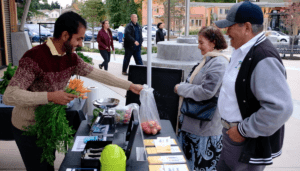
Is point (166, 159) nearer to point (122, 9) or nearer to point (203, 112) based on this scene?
point (203, 112)

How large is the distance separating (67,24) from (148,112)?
101cm

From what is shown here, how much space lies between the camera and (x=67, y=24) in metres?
2.12

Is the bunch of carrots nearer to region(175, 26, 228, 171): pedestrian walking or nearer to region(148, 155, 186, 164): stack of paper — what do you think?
region(148, 155, 186, 164): stack of paper

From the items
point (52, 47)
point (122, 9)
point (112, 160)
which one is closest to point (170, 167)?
point (112, 160)

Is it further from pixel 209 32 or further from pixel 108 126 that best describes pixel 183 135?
pixel 209 32

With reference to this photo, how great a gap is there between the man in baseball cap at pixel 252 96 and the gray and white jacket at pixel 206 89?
65 cm

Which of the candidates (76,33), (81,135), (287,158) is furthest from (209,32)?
(287,158)

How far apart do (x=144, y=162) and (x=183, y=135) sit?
100 centimetres

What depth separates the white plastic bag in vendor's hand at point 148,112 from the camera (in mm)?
2463

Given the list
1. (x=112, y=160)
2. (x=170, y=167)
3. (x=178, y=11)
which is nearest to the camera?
(x=112, y=160)

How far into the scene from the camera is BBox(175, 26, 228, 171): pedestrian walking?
2799mm

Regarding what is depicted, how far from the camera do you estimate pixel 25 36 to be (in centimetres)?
1140

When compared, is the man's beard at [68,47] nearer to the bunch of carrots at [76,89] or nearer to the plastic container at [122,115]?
the bunch of carrots at [76,89]

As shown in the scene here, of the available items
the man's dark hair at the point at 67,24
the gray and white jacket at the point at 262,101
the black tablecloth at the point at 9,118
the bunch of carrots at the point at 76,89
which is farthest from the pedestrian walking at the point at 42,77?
the gray and white jacket at the point at 262,101
